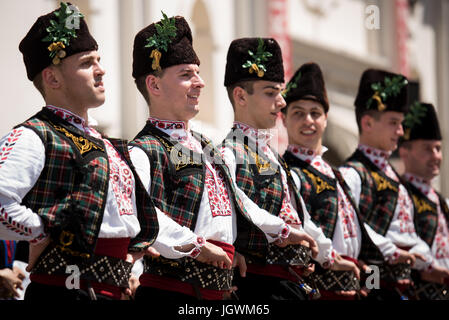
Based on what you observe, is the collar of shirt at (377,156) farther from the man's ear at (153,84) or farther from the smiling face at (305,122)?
the man's ear at (153,84)

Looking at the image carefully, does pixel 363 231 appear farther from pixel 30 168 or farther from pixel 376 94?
pixel 30 168

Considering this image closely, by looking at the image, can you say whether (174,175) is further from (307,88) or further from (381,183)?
(381,183)

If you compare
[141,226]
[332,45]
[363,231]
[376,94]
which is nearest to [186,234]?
[141,226]

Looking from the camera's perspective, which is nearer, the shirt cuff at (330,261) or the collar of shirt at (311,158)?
the shirt cuff at (330,261)

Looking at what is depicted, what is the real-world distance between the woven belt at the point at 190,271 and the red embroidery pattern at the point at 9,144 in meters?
0.86

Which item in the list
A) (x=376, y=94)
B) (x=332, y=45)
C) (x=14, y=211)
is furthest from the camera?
(x=332, y=45)

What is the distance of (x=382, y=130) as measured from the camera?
5676 millimetres

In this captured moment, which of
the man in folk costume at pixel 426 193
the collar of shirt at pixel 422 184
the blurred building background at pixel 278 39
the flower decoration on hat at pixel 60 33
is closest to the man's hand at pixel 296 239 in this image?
the flower decoration on hat at pixel 60 33

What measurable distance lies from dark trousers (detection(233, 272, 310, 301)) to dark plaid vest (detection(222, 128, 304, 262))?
33 cm

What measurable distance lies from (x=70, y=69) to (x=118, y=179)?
484mm

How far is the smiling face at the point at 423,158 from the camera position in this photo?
631cm

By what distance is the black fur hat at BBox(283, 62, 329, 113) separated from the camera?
505 cm

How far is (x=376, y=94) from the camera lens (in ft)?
18.8

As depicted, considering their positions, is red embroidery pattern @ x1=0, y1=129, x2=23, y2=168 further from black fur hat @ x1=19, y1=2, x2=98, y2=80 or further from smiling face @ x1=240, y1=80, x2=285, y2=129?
smiling face @ x1=240, y1=80, x2=285, y2=129
